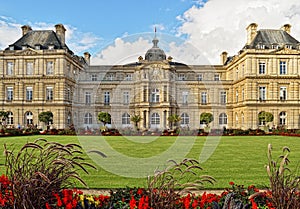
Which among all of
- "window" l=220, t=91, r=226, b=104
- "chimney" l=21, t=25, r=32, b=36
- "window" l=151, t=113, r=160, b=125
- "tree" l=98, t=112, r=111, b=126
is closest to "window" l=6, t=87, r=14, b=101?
"chimney" l=21, t=25, r=32, b=36

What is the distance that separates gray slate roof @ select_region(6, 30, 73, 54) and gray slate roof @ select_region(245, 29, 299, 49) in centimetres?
2451

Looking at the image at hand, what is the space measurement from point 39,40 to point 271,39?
2991 cm

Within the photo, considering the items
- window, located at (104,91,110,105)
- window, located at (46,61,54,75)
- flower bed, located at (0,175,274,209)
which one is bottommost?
flower bed, located at (0,175,274,209)

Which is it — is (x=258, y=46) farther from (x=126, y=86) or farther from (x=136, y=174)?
(x=136, y=174)

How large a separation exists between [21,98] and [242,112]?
28.2m

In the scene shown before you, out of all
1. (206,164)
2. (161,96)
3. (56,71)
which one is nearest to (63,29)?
(56,71)

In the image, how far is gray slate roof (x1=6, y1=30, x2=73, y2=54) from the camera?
38938mm

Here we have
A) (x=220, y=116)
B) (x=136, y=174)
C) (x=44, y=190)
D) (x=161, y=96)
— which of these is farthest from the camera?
(x=220, y=116)

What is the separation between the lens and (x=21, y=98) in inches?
1512

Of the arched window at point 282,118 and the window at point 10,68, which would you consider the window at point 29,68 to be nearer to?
the window at point 10,68

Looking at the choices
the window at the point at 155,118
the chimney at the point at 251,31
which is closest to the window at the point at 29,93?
the window at the point at 155,118

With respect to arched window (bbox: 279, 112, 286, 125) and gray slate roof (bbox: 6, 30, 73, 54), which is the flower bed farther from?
gray slate roof (bbox: 6, 30, 73, 54)

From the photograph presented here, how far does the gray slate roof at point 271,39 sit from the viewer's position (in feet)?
127

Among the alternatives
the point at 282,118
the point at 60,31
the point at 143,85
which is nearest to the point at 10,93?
the point at 60,31
